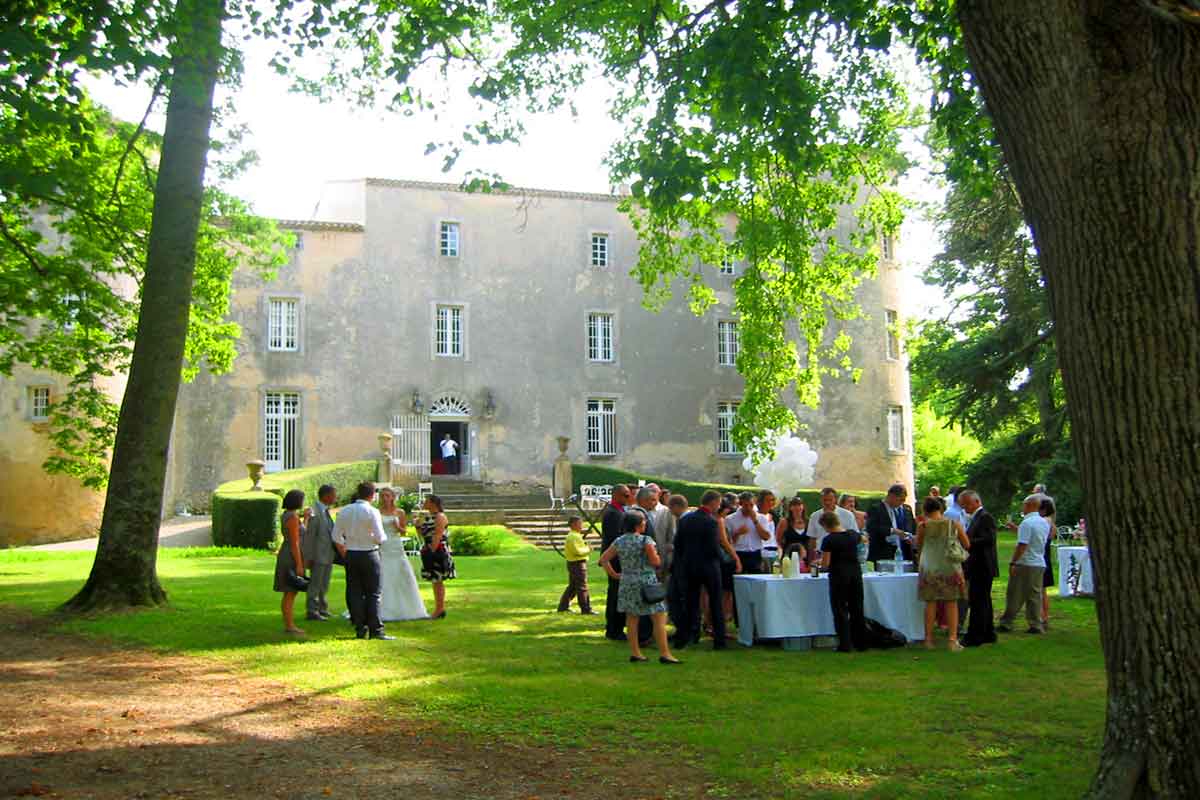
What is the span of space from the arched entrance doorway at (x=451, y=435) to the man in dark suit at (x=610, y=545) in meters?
21.6

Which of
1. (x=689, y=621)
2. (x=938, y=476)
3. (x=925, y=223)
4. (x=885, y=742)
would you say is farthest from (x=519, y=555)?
(x=938, y=476)

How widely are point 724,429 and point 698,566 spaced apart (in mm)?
25739

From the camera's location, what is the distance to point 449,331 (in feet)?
108

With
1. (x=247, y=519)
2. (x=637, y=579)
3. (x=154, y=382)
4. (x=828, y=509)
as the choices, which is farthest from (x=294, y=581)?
(x=247, y=519)

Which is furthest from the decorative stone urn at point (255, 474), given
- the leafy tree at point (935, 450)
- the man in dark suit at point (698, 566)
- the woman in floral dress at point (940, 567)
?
the leafy tree at point (935, 450)

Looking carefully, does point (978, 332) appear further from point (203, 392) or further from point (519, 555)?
point (203, 392)

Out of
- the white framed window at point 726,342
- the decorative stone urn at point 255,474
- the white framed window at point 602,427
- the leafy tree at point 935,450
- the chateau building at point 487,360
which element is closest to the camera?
the decorative stone urn at point 255,474

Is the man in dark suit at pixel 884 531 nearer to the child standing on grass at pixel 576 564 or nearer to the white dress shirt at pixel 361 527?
the child standing on grass at pixel 576 564

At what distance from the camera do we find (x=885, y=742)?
6.34 metres

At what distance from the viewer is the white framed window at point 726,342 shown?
36.0 meters

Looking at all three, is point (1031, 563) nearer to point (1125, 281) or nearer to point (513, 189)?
point (1125, 281)

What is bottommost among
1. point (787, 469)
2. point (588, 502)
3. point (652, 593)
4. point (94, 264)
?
point (652, 593)

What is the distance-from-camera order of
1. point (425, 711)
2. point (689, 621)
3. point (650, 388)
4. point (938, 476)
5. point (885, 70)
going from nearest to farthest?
point (425, 711) → point (689, 621) → point (885, 70) → point (650, 388) → point (938, 476)

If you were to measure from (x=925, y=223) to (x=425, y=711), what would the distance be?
25.2 m
